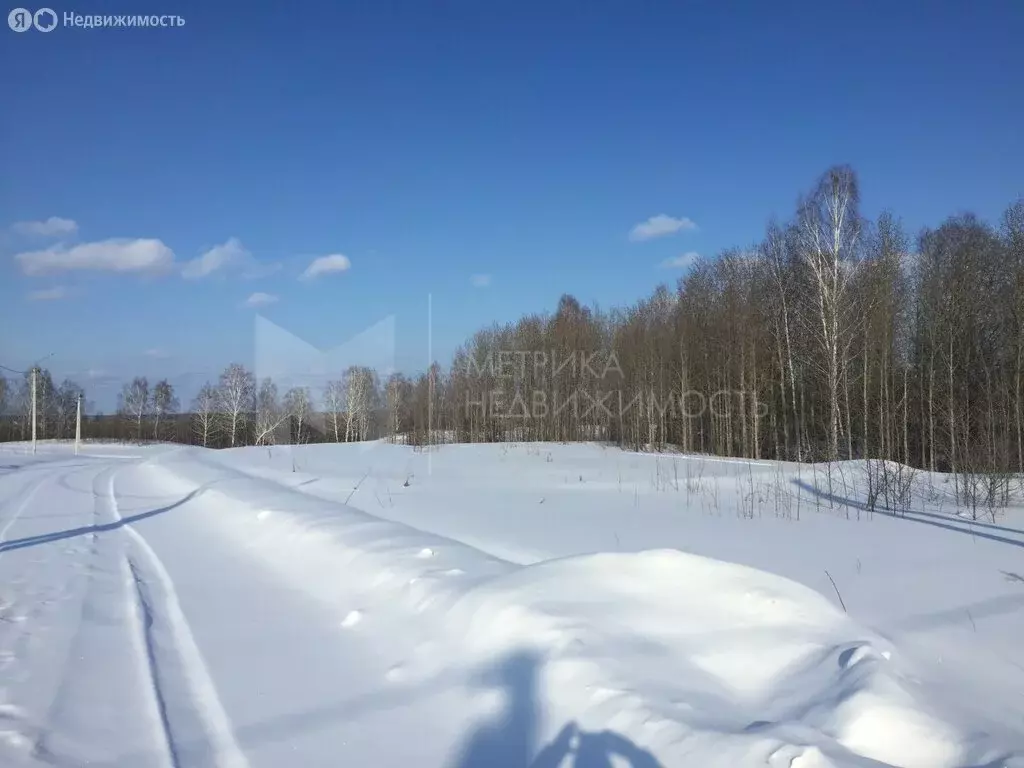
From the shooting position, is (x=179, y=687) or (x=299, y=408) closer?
(x=179, y=687)

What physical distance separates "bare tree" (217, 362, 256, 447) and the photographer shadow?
54.5 metres

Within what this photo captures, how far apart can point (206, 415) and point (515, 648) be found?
58.7m

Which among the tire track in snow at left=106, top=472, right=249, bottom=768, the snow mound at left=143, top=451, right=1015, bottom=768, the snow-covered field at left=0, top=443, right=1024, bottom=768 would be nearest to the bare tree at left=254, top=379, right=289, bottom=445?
the snow-covered field at left=0, top=443, right=1024, bottom=768

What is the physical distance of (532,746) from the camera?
3176 mm

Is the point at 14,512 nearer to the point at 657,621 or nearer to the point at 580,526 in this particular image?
the point at 580,526

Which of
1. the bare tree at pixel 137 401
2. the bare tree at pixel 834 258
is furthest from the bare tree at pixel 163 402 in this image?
the bare tree at pixel 834 258

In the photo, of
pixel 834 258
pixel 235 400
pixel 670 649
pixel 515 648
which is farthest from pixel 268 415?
pixel 670 649

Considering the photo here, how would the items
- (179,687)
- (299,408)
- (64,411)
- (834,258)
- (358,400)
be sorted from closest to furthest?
(179,687) → (834,258) → (299,408) → (358,400) → (64,411)

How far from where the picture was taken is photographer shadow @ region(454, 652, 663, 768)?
116 inches

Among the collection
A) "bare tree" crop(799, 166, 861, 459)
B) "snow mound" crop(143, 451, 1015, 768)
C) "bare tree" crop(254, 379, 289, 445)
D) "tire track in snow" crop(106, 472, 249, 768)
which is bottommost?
"tire track in snow" crop(106, 472, 249, 768)

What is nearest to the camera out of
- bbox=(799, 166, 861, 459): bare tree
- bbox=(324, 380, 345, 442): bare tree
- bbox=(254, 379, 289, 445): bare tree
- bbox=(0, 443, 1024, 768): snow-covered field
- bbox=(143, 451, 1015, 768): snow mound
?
bbox=(143, 451, 1015, 768): snow mound

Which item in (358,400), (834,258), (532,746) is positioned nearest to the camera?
(532,746)

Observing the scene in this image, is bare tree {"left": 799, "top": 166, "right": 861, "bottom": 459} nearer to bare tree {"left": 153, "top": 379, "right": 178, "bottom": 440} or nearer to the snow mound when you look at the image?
the snow mound

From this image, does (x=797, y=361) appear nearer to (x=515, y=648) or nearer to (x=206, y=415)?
(x=515, y=648)
